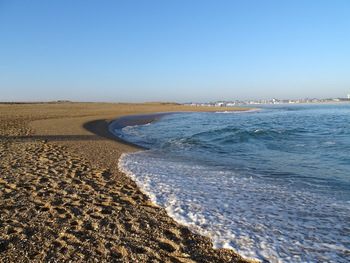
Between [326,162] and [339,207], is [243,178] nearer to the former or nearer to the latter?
[339,207]

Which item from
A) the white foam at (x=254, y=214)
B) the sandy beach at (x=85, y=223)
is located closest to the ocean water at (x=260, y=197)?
the white foam at (x=254, y=214)

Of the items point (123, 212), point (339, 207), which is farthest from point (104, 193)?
point (339, 207)

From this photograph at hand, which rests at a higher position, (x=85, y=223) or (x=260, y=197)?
(x=85, y=223)

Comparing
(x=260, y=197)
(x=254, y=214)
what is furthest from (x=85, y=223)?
(x=260, y=197)

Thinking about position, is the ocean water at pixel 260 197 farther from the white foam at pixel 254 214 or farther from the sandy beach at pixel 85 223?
the sandy beach at pixel 85 223

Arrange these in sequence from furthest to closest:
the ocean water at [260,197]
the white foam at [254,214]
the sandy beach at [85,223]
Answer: the ocean water at [260,197] < the white foam at [254,214] < the sandy beach at [85,223]

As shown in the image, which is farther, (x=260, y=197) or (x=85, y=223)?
(x=260, y=197)

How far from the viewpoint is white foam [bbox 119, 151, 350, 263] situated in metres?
3.60

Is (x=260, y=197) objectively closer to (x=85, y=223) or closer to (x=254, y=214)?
(x=254, y=214)

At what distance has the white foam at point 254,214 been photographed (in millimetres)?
3598

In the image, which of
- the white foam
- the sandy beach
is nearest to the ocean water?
the white foam

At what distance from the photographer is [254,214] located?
4.78m

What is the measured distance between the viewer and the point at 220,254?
133 inches

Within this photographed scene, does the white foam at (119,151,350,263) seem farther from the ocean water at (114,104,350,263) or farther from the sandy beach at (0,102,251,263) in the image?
the sandy beach at (0,102,251,263)
